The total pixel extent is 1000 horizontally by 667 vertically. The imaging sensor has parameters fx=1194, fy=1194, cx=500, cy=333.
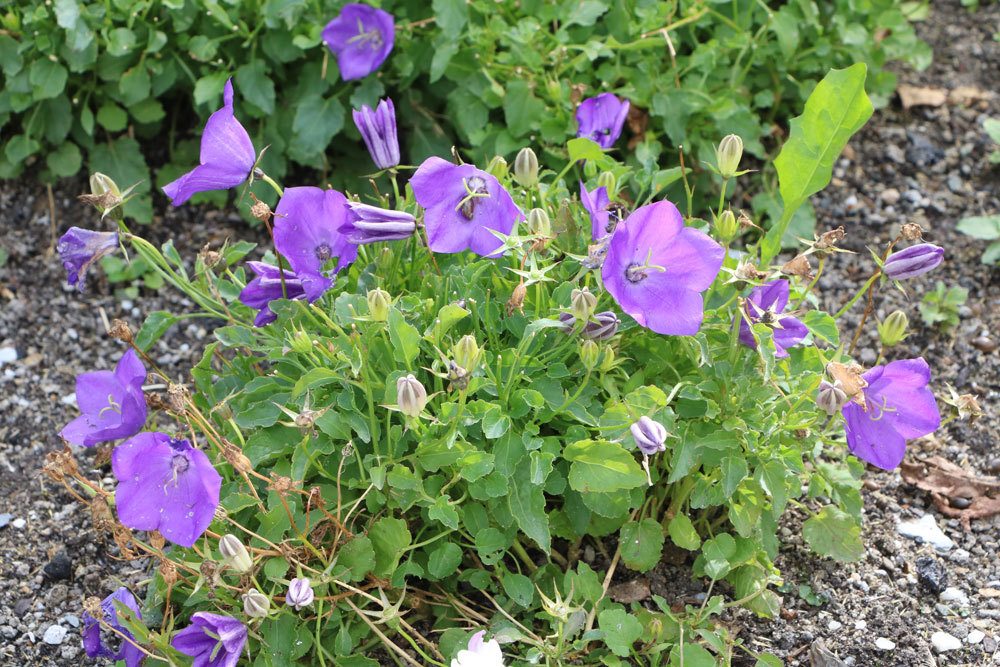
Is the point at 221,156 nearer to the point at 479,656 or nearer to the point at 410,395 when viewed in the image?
the point at 410,395

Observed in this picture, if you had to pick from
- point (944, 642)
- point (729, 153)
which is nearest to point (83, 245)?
point (729, 153)

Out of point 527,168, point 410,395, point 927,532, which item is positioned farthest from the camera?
point 927,532

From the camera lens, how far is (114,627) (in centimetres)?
227

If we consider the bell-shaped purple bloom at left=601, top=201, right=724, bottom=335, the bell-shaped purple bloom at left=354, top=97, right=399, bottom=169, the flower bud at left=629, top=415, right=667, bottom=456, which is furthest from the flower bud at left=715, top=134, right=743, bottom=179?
the bell-shaped purple bloom at left=354, top=97, right=399, bottom=169

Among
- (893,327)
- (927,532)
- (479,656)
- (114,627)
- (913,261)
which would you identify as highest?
(913,261)

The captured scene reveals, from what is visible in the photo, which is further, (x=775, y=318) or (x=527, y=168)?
→ (x=527, y=168)

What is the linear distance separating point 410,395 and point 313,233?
530 mm

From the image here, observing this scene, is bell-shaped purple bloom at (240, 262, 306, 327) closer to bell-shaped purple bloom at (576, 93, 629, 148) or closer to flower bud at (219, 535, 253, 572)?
flower bud at (219, 535, 253, 572)

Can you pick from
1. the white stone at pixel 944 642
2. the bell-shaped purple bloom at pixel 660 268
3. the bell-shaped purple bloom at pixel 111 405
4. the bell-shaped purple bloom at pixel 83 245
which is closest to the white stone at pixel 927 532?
the white stone at pixel 944 642

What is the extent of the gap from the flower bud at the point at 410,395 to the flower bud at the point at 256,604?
1.31ft

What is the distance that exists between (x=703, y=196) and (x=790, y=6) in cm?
64

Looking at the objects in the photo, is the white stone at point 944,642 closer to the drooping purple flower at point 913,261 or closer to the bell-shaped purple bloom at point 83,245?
the drooping purple flower at point 913,261

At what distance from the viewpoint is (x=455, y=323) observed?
2316 mm

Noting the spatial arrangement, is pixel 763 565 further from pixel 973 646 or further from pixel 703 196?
pixel 703 196
